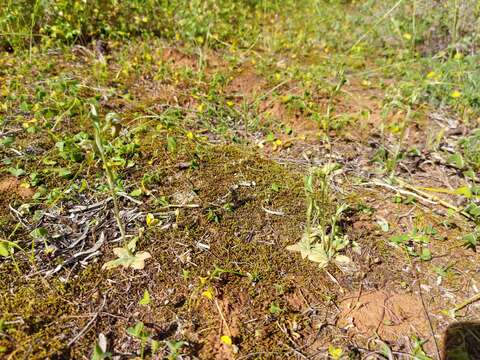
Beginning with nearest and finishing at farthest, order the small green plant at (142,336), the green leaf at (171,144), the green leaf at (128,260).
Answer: the small green plant at (142,336) → the green leaf at (128,260) → the green leaf at (171,144)

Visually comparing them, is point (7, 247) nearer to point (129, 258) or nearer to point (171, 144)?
point (129, 258)

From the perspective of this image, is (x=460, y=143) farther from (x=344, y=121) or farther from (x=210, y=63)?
(x=210, y=63)

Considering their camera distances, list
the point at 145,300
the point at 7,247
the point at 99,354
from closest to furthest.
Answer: the point at 99,354
the point at 145,300
the point at 7,247

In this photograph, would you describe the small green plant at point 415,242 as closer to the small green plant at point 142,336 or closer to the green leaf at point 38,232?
the small green plant at point 142,336

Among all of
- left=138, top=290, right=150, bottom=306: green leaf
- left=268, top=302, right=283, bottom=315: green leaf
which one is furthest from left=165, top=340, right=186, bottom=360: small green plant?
left=268, top=302, right=283, bottom=315: green leaf

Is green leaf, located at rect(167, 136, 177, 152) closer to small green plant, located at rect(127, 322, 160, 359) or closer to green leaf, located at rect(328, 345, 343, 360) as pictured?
small green plant, located at rect(127, 322, 160, 359)

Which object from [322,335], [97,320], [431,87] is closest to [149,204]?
[97,320]

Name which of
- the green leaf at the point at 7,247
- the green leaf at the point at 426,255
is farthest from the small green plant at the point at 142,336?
the green leaf at the point at 426,255

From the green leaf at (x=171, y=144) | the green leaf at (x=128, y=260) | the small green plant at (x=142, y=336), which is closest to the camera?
the small green plant at (x=142, y=336)

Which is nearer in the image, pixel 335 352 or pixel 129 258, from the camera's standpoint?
pixel 335 352

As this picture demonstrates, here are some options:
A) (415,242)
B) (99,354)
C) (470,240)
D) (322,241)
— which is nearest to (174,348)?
(99,354)

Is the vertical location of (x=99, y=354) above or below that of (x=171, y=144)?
below
